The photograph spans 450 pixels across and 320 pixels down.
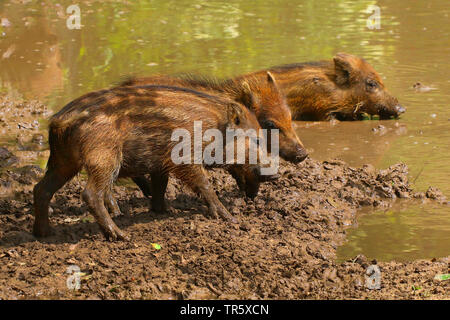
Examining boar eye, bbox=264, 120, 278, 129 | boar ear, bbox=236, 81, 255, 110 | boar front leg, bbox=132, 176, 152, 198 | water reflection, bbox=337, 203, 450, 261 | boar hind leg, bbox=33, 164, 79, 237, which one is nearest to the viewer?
water reflection, bbox=337, 203, 450, 261

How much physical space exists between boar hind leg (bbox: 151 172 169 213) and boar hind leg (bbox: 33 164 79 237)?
78 centimetres

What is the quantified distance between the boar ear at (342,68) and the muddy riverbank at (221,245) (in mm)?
2727

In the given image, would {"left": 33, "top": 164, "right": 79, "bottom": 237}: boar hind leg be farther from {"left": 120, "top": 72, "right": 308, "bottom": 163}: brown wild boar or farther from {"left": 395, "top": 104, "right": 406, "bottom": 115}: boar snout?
{"left": 395, "top": 104, "right": 406, "bottom": 115}: boar snout

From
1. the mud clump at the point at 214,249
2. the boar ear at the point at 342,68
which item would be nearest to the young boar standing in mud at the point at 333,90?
the boar ear at the point at 342,68

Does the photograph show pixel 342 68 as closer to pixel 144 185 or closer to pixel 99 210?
pixel 144 185

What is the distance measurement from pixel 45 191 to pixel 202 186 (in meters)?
1.29

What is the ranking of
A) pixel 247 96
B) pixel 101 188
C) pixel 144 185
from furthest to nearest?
pixel 247 96 → pixel 144 185 → pixel 101 188

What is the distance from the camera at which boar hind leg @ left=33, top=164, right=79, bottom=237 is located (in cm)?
589

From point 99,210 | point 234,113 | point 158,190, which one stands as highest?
point 234,113

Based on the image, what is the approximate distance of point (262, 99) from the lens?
24.6 feet

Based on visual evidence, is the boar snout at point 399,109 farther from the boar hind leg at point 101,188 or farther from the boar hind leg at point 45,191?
the boar hind leg at point 45,191

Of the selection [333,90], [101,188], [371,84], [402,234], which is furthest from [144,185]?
[371,84]

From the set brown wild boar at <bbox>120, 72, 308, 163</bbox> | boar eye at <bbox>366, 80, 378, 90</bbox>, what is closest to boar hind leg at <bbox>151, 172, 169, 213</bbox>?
brown wild boar at <bbox>120, 72, 308, 163</bbox>
